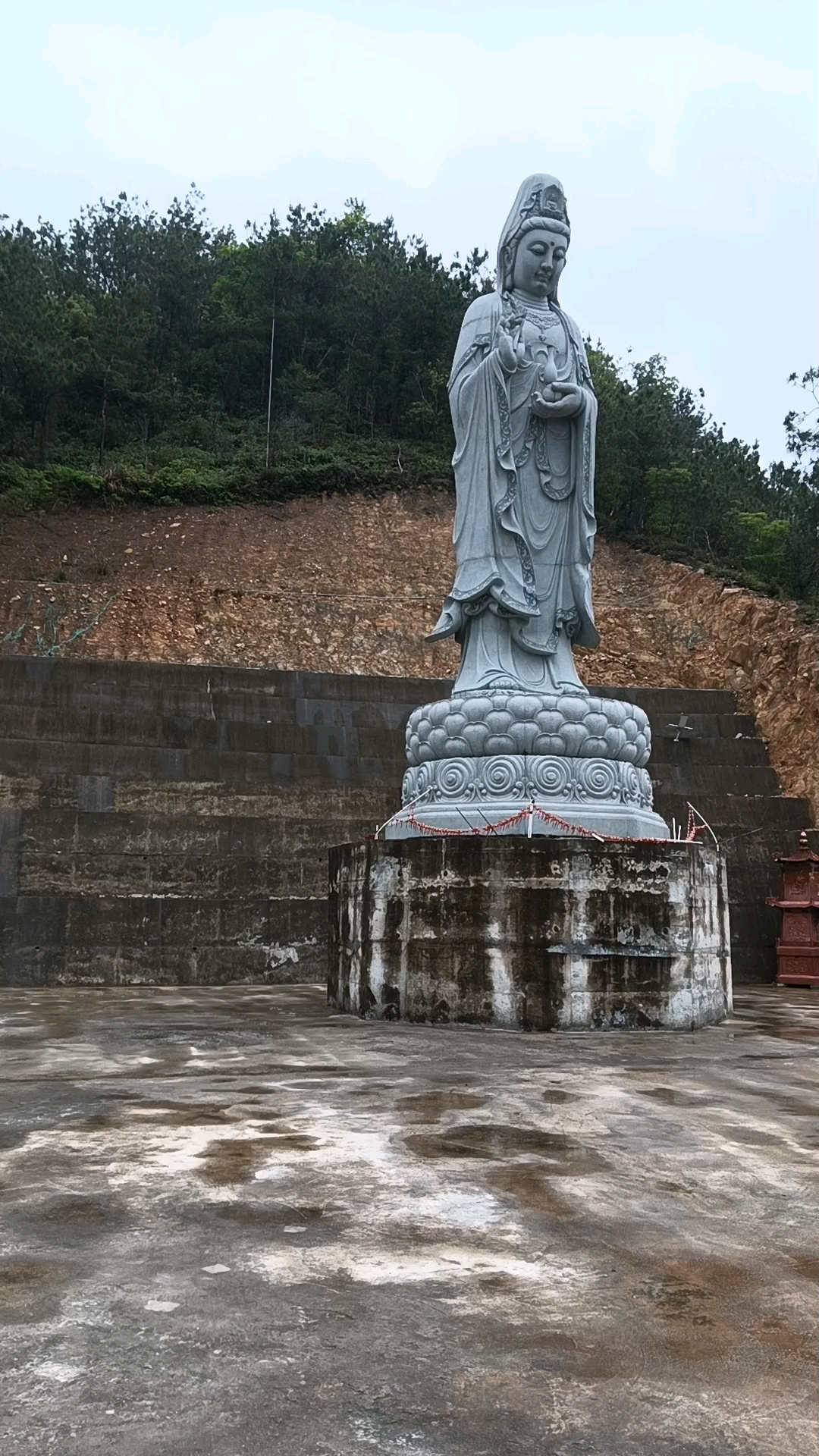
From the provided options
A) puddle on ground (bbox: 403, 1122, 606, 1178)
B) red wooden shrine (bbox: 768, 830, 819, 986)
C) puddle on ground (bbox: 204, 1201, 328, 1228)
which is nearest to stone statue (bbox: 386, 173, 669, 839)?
puddle on ground (bbox: 403, 1122, 606, 1178)

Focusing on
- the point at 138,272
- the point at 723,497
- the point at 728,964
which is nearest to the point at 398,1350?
the point at 728,964

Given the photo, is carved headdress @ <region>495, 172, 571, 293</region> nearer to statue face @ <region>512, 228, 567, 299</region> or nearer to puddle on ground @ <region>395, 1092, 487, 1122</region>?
statue face @ <region>512, 228, 567, 299</region>

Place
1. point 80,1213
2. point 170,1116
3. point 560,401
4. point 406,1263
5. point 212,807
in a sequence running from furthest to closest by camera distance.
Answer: point 212,807 < point 560,401 < point 170,1116 < point 80,1213 < point 406,1263

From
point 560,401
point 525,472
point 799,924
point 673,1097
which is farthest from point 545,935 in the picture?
point 799,924

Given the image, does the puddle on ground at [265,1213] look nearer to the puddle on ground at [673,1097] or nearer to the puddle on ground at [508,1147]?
the puddle on ground at [508,1147]

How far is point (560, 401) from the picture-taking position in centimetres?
852

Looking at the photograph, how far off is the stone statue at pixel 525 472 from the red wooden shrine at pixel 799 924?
4748 millimetres

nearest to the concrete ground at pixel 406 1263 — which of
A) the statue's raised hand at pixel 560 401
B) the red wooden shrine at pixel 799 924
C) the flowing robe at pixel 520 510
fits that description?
the flowing robe at pixel 520 510

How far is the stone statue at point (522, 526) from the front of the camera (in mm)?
8000

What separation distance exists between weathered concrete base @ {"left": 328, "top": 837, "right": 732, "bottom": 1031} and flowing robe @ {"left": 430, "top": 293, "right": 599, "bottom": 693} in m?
1.85

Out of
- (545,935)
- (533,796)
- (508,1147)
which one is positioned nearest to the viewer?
(508,1147)

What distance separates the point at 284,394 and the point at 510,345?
29.5 metres

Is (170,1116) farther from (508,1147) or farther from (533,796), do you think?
(533,796)

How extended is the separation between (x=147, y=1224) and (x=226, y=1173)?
515 mm
